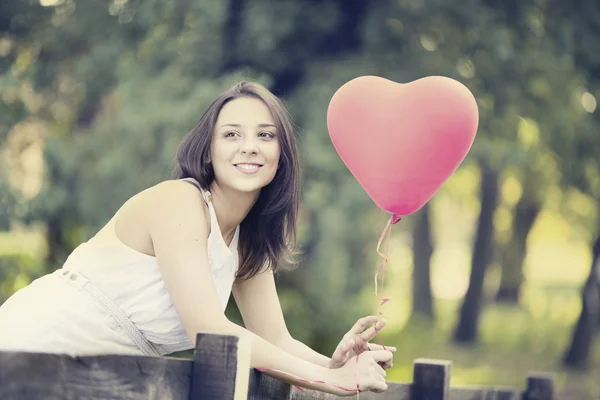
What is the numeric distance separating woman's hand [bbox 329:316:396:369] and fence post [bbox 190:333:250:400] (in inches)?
24.8

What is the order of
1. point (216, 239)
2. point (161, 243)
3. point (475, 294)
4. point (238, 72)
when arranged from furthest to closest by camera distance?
point (475, 294)
point (238, 72)
point (216, 239)
point (161, 243)

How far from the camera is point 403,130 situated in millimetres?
2854

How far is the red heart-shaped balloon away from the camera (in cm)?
285

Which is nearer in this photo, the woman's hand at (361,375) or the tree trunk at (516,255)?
the woman's hand at (361,375)

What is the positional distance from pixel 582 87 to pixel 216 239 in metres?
7.58

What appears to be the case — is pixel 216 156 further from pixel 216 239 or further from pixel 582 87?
pixel 582 87

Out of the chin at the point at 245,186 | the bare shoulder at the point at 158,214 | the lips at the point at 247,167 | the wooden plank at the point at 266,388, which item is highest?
the lips at the point at 247,167

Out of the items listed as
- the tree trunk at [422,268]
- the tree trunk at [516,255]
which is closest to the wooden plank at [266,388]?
the tree trunk at [422,268]

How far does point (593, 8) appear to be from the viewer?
8922mm

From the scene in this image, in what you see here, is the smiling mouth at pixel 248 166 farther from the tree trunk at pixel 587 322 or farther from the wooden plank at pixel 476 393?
the tree trunk at pixel 587 322

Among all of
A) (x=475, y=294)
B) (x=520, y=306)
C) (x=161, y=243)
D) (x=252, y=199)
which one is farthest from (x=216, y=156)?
(x=520, y=306)

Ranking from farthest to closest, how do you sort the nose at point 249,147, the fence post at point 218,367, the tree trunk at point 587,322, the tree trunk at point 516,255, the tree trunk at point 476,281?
the tree trunk at point 516,255 → the tree trunk at point 476,281 → the tree trunk at point 587,322 → the nose at point 249,147 → the fence post at point 218,367

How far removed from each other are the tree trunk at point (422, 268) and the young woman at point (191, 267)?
46.7 ft

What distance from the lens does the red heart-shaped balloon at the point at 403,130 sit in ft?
9.34
